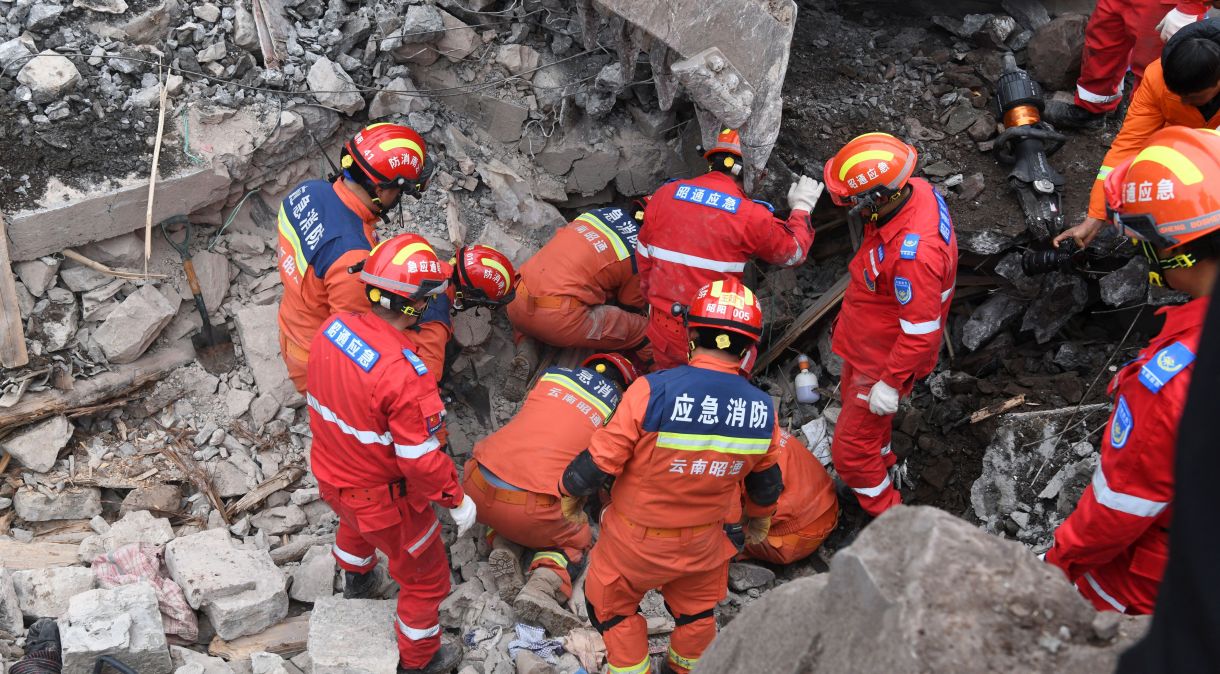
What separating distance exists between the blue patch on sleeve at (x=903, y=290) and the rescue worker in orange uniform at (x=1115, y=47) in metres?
1.93

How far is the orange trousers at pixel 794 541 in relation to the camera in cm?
551

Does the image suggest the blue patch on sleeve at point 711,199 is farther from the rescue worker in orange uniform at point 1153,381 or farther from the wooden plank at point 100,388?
the wooden plank at point 100,388

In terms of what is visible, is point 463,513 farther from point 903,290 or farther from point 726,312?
point 903,290

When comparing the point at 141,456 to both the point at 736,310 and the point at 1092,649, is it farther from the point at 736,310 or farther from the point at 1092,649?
the point at 1092,649

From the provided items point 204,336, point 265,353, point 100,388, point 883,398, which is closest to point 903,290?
point 883,398

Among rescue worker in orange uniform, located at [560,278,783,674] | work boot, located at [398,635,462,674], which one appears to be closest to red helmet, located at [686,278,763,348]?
rescue worker in orange uniform, located at [560,278,783,674]

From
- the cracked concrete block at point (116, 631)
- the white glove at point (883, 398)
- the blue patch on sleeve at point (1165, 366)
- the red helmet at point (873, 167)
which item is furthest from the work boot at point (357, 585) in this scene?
the blue patch on sleeve at point (1165, 366)

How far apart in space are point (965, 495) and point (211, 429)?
14.6 ft

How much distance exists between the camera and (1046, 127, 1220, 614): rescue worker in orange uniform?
9.82 ft

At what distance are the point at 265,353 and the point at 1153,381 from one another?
4883 mm

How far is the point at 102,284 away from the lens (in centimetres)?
569

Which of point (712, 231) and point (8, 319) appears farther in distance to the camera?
point (712, 231)

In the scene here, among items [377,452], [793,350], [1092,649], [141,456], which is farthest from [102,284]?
[1092,649]

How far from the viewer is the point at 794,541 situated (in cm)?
554
